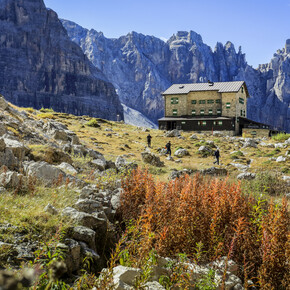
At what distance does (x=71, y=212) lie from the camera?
5.60m

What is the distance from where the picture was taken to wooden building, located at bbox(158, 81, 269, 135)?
56562mm

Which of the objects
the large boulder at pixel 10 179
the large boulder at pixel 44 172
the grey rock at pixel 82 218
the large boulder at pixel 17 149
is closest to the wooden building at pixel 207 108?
the large boulder at pixel 17 149

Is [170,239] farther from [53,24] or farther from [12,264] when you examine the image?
[53,24]

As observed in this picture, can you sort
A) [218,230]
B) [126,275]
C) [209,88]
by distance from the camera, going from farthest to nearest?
[209,88] → [218,230] → [126,275]

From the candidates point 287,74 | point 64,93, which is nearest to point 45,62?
point 64,93

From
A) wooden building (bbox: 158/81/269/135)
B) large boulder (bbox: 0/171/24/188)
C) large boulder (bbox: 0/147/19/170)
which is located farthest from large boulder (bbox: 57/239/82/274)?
wooden building (bbox: 158/81/269/135)

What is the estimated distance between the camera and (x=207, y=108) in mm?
59219

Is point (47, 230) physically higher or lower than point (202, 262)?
higher

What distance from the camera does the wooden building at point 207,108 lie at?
56562 mm

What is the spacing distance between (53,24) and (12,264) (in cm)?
19697

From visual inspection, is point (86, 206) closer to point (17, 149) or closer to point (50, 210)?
point (50, 210)

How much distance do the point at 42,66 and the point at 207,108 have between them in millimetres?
139227

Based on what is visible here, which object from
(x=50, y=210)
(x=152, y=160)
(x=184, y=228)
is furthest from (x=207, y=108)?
(x=50, y=210)

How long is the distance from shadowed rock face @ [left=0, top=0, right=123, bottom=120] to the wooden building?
116724mm
